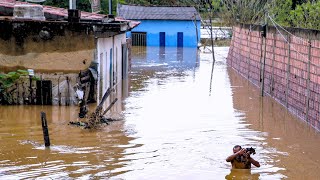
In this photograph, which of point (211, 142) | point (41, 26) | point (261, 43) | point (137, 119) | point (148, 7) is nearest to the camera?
point (211, 142)

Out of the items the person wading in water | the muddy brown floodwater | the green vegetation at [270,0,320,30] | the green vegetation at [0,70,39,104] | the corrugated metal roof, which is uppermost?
the corrugated metal roof

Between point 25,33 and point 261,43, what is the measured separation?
1030 centimetres

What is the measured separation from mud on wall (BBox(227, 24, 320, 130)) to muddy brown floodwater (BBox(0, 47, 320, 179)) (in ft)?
1.52

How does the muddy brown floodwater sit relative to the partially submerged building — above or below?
below

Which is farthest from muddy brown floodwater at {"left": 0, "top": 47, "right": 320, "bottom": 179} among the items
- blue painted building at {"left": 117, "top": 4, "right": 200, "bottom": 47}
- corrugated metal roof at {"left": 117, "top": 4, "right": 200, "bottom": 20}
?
blue painted building at {"left": 117, "top": 4, "right": 200, "bottom": 47}

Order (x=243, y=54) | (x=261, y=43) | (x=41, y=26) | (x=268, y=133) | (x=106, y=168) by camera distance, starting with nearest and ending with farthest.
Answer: (x=106, y=168)
(x=268, y=133)
(x=41, y=26)
(x=261, y=43)
(x=243, y=54)

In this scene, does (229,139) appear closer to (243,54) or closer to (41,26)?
(41,26)

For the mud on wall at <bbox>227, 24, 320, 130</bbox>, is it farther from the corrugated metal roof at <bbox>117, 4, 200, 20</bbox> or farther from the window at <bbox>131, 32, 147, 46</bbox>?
the window at <bbox>131, 32, 147, 46</bbox>

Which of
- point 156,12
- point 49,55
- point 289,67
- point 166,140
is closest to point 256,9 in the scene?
point 156,12

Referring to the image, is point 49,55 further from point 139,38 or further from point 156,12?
point 156,12

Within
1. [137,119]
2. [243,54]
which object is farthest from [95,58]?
[243,54]

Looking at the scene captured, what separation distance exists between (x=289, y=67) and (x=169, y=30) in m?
35.5

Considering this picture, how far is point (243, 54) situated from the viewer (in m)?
30.1

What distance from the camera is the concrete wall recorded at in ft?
176
